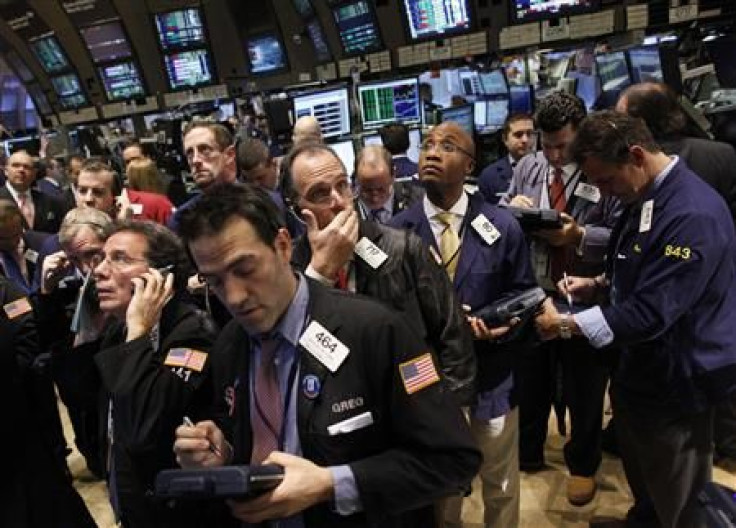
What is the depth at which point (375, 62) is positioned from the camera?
562 centimetres

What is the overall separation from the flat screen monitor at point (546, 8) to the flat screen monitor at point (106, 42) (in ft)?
16.1

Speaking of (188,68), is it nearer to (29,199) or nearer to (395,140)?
(29,199)

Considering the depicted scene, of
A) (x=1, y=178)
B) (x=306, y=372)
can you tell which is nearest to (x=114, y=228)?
(x=306, y=372)

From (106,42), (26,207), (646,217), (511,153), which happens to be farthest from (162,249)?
(106,42)

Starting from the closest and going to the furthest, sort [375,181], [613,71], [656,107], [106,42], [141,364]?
[141,364]
[656,107]
[375,181]
[613,71]
[106,42]

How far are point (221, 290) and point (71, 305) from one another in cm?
153

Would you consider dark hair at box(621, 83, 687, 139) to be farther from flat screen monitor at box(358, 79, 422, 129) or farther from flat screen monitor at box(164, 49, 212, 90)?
flat screen monitor at box(164, 49, 212, 90)

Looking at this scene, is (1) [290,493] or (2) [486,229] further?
(2) [486,229]

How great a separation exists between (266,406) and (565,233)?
5.17ft

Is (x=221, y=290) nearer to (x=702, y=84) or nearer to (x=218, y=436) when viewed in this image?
(x=218, y=436)

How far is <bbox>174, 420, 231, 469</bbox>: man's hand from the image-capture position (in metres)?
1.25

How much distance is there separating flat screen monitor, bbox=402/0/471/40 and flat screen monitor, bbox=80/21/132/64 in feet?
13.0

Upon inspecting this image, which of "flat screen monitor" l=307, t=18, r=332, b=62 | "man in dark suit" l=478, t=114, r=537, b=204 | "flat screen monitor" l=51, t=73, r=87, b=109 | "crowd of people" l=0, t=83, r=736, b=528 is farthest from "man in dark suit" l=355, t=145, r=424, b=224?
"flat screen monitor" l=51, t=73, r=87, b=109

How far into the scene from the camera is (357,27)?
5562 millimetres
